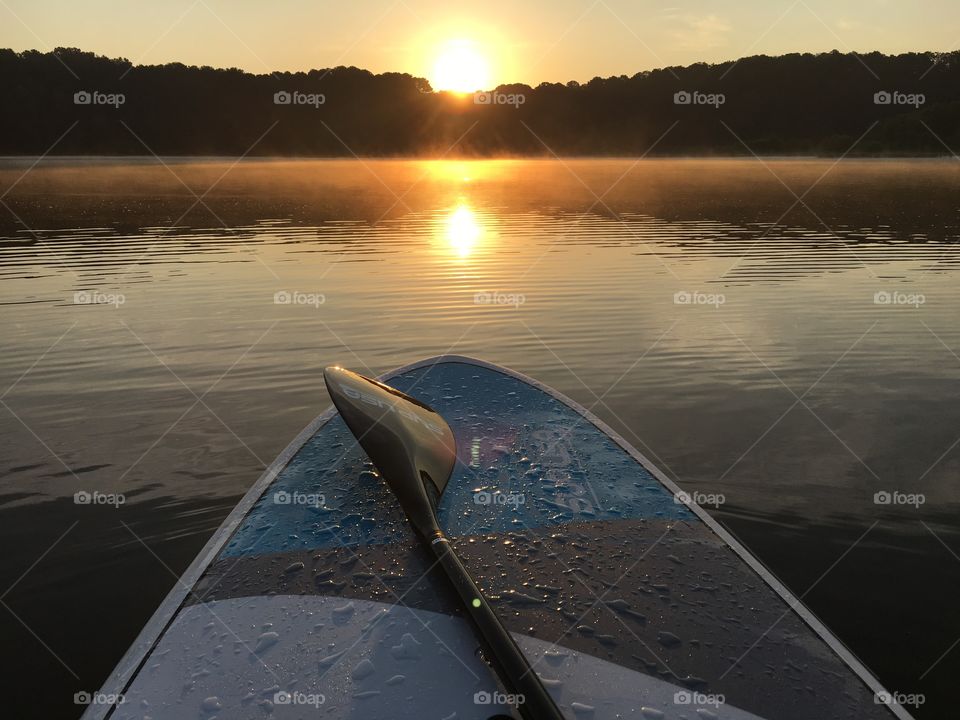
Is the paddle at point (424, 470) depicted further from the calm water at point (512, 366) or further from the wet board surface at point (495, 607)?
the calm water at point (512, 366)

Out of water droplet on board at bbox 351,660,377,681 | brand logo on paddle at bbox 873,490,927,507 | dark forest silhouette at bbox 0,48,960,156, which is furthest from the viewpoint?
dark forest silhouette at bbox 0,48,960,156

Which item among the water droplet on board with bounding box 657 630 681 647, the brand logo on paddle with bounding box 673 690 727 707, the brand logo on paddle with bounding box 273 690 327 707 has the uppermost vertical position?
the water droplet on board with bounding box 657 630 681 647

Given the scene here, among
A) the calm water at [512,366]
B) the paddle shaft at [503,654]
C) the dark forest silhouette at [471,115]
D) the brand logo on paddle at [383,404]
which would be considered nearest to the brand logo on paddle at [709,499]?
the calm water at [512,366]

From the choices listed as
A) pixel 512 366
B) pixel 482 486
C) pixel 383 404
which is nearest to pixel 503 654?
pixel 482 486

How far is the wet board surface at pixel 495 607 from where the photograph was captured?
2354 millimetres

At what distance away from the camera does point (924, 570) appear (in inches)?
178

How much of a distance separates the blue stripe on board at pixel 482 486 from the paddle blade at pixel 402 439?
13cm

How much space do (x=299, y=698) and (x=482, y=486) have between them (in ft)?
5.61

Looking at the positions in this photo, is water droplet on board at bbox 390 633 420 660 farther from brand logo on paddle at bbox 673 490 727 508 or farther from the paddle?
brand logo on paddle at bbox 673 490 727 508

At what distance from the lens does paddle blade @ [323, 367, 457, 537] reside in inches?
136

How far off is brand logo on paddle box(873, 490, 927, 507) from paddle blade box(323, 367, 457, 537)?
348 centimetres

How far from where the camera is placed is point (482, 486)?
3.89 meters

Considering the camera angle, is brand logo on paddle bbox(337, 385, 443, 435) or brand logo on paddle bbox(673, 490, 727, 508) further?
brand logo on paddle bbox(673, 490, 727, 508)

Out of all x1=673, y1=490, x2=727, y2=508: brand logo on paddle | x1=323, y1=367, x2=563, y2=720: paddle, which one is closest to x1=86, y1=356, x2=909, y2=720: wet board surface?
x1=323, y1=367, x2=563, y2=720: paddle
